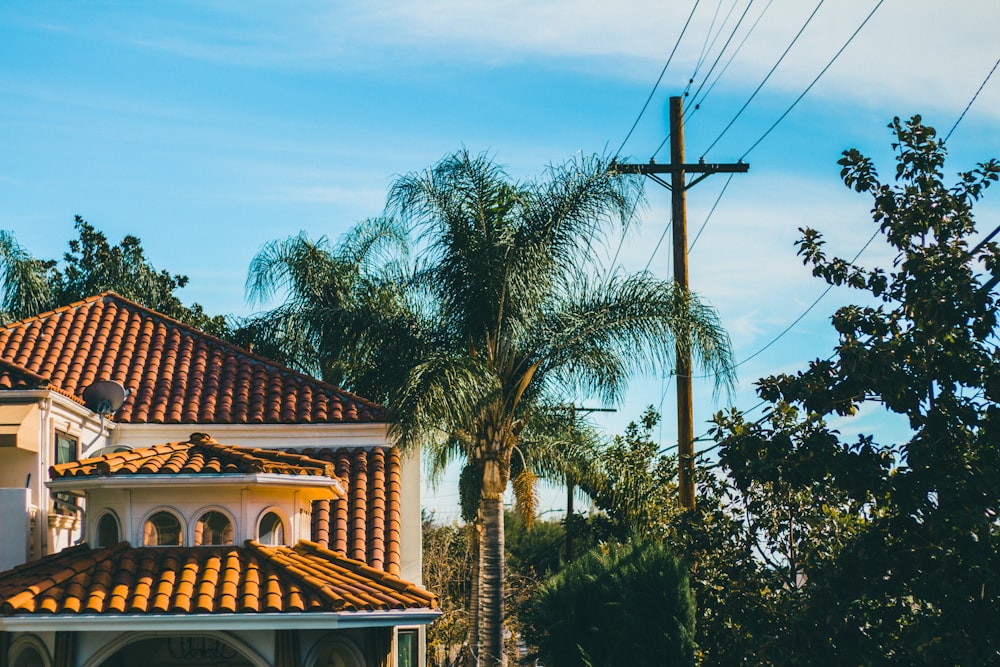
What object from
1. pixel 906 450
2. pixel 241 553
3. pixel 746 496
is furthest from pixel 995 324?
pixel 241 553

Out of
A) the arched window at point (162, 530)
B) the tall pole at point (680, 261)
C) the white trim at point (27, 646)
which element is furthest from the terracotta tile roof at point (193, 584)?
the tall pole at point (680, 261)

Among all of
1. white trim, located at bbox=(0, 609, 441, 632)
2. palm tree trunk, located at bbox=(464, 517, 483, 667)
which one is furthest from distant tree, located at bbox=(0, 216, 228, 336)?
white trim, located at bbox=(0, 609, 441, 632)

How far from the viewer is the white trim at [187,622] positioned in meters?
14.7

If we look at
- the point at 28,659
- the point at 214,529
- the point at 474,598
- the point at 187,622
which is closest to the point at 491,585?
the point at 214,529

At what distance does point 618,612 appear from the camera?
64.4 ft

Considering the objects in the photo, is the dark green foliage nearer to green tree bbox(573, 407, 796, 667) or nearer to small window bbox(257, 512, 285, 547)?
green tree bbox(573, 407, 796, 667)

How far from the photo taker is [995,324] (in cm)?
1248

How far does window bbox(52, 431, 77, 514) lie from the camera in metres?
18.4

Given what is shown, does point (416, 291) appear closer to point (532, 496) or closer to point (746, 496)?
point (532, 496)

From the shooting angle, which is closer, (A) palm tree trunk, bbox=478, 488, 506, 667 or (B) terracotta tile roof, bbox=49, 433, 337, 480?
(B) terracotta tile roof, bbox=49, 433, 337, 480

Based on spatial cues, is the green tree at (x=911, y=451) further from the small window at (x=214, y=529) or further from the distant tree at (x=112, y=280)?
the distant tree at (x=112, y=280)

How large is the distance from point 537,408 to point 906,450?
1104cm

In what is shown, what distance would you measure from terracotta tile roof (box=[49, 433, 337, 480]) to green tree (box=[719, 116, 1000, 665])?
6.65 m

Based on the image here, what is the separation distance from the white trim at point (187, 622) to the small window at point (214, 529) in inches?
78.7
